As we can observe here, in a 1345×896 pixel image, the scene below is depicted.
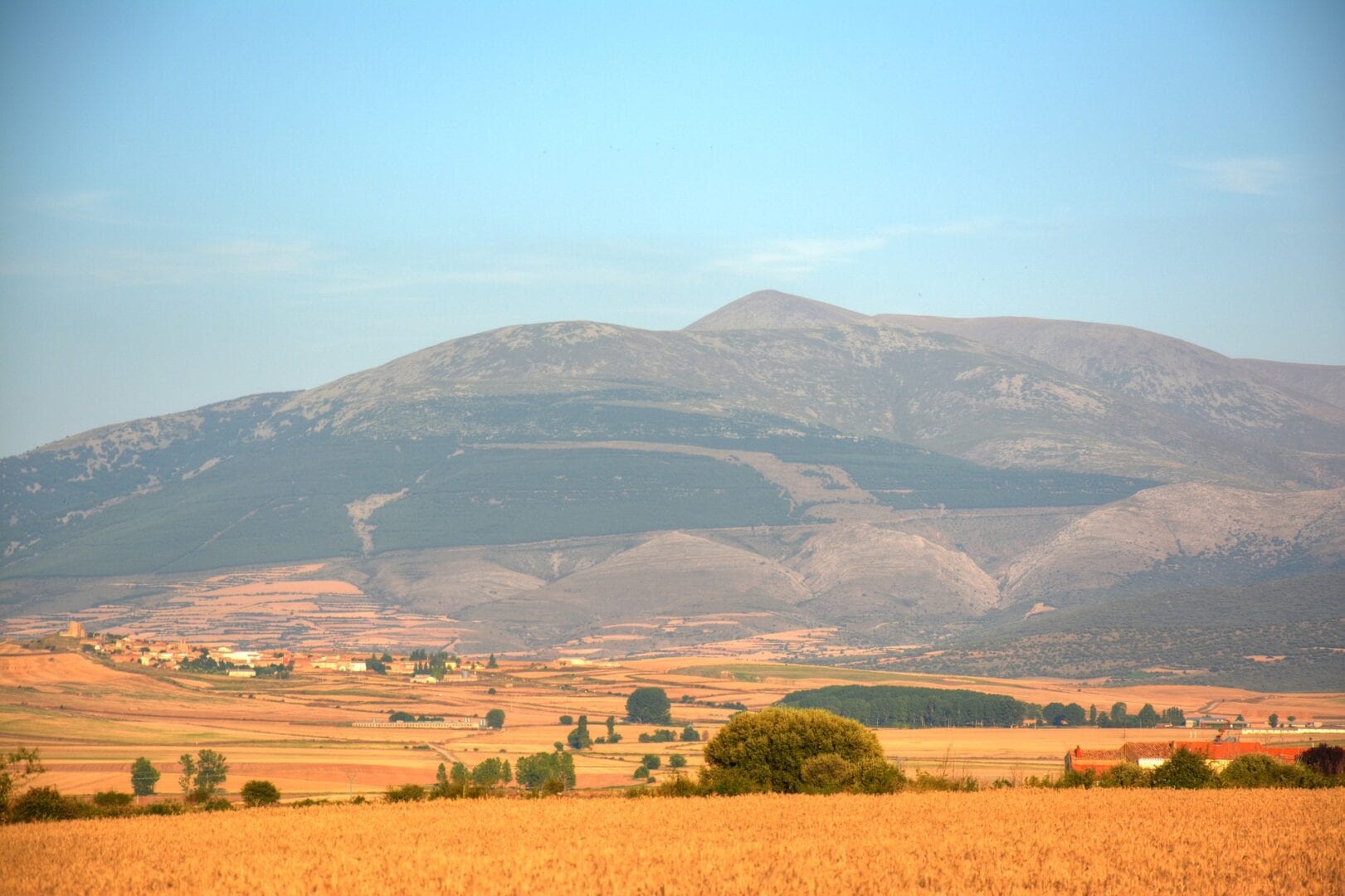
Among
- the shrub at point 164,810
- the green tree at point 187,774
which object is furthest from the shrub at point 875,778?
the green tree at point 187,774

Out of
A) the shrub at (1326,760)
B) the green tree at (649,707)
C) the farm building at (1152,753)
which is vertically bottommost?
the green tree at (649,707)

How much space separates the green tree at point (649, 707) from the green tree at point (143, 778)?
7690 centimetres

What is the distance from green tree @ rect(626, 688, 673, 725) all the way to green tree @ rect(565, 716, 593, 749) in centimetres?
2533

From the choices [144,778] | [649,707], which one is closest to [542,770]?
[144,778]

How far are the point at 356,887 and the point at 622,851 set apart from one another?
7384mm

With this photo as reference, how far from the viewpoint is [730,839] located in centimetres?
4184

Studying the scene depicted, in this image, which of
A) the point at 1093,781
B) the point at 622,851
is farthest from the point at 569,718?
the point at 622,851

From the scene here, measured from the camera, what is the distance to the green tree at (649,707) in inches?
7313

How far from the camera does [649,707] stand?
7451 inches

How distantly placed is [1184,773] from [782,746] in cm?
1681

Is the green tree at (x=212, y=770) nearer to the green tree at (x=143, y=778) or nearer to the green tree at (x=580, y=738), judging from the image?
the green tree at (x=143, y=778)

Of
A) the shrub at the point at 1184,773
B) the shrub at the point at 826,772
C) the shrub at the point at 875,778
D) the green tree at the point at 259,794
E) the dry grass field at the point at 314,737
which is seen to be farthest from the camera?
the dry grass field at the point at 314,737

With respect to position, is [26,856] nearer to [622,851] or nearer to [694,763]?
[622,851]

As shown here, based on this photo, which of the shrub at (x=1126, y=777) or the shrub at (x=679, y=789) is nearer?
the shrub at (x=679, y=789)
